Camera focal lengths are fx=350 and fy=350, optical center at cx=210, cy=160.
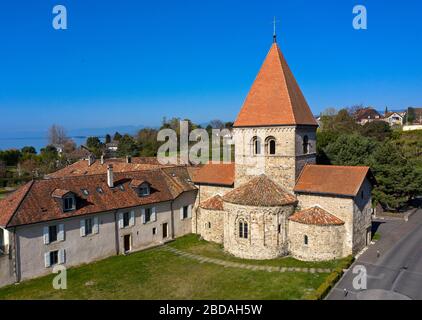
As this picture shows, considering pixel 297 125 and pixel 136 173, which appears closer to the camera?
pixel 297 125

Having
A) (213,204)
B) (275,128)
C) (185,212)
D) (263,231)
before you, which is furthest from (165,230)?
(275,128)

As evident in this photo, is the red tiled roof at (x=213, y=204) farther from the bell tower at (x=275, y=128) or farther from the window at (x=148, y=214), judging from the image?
the window at (x=148, y=214)

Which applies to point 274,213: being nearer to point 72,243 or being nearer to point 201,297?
point 201,297

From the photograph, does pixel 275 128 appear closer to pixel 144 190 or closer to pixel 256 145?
pixel 256 145

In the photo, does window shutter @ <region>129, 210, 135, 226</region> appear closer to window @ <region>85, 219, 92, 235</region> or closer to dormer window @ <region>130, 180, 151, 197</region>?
dormer window @ <region>130, 180, 151, 197</region>
